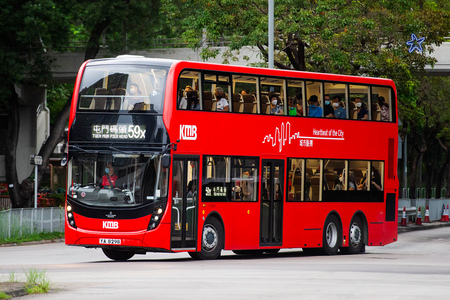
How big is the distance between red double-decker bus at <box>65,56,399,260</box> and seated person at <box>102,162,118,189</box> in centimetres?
2

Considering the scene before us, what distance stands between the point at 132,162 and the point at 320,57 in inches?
580

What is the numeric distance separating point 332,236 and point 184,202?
557 centimetres

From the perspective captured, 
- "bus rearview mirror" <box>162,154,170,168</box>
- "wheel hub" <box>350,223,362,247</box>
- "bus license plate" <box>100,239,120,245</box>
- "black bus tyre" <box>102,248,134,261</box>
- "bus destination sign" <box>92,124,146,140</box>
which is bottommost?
"black bus tyre" <box>102,248,134,261</box>

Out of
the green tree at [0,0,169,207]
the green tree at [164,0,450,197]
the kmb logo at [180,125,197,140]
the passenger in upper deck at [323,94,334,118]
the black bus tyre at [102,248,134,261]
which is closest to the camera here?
the kmb logo at [180,125,197,140]

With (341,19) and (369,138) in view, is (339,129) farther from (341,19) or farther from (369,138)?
(341,19)

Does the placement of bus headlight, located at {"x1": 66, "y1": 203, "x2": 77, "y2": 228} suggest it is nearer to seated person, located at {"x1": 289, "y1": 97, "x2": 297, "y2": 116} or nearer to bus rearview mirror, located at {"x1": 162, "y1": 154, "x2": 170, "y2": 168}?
bus rearview mirror, located at {"x1": 162, "y1": 154, "x2": 170, "y2": 168}

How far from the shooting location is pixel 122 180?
18.5 m

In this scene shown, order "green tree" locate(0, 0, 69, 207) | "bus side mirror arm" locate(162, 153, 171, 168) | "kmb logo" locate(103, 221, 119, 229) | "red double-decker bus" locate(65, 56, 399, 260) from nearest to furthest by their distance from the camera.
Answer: "bus side mirror arm" locate(162, 153, 171, 168) → "kmb logo" locate(103, 221, 119, 229) → "red double-decker bus" locate(65, 56, 399, 260) → "green tree" locate(0, 0, 69, 207)

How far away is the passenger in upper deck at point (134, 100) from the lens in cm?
1870

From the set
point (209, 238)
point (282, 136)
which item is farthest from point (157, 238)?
point (282, 136)

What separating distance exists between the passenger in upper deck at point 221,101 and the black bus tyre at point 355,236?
18.3 feet

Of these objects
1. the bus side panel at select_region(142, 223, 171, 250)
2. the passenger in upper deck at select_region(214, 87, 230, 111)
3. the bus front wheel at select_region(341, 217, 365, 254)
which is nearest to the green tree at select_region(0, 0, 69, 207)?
the bus front wheel at select_region(341, 217, 365, 254)

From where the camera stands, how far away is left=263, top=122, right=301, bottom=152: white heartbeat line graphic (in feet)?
68.9

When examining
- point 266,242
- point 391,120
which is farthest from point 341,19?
point 266,242
